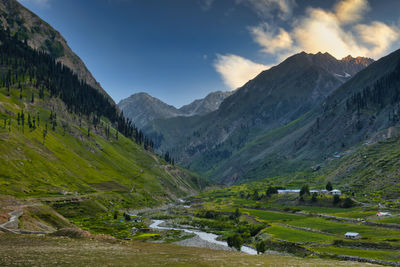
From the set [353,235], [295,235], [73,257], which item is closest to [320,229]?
[295,235]

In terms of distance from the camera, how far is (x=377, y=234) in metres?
83.1

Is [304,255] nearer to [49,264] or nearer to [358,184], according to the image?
[49,264]

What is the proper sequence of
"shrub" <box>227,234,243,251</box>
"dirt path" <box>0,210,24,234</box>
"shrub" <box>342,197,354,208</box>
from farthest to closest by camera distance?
"shrub" <box>342,197,354,208</box> < "shrub" <box>227,234,243,251</box> < "dirt path" <box>0,210,24,234</box>

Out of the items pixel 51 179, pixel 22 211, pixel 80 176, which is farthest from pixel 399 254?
pixel 80 176

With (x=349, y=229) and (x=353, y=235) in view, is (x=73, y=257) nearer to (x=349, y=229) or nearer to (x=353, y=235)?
(x=353, y=235)

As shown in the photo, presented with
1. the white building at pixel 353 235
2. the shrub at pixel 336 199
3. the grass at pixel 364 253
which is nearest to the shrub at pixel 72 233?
the grass at pixel 364 253

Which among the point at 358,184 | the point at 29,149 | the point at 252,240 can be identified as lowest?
the point at 252,240

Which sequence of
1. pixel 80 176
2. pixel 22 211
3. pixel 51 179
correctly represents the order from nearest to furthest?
pixel 22 211 → pixel 51 179 → pixel 80 176

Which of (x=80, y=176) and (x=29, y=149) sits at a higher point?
(x=29, y=149)

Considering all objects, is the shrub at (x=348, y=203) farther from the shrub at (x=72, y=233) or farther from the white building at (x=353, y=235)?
the shrub at (x=72, y=233)

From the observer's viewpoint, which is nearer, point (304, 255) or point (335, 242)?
point (304, 255)

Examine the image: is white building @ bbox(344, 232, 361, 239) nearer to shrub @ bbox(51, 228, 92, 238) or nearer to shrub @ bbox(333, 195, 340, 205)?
shrub @ bbox(51, 228, 92, 238)

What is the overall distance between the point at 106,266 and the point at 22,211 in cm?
5981

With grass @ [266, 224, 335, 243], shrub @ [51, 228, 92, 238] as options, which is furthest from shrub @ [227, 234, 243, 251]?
shrub @ [51, 228, 92, 238]
